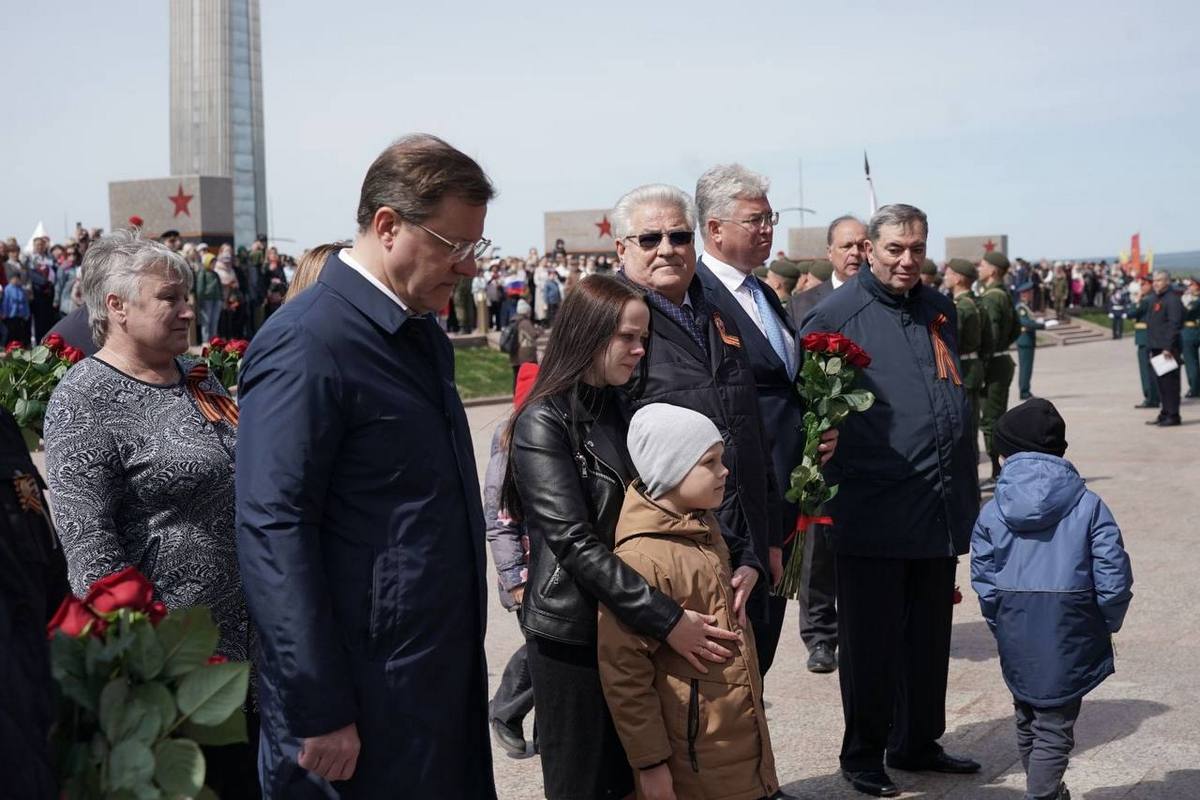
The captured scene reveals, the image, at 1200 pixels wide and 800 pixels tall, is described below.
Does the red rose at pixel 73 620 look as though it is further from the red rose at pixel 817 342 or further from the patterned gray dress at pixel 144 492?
the red rose at pixel 817 342

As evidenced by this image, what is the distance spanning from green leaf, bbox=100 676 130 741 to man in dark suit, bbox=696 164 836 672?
127 inches

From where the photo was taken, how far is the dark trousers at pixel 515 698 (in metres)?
5.72

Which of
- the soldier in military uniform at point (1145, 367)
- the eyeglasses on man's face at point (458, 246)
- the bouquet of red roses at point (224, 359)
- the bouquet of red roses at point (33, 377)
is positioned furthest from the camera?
the soldier in military uniform at point (1145, 367)

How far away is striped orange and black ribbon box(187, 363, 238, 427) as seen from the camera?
12.7 ft

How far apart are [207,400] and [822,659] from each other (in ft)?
12.8

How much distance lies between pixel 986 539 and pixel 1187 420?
14437mm

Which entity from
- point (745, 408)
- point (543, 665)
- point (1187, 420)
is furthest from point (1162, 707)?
point (1187, 420)

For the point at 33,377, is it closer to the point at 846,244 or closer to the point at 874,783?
the point at 874,783

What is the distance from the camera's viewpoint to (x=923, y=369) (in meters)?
5.43

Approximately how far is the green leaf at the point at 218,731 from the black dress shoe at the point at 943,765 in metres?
3.62

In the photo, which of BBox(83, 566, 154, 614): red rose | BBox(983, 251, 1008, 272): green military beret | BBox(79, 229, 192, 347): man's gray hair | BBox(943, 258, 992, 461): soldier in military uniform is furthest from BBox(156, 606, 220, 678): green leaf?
BBox(983, 251, 1008, 272): green military beret

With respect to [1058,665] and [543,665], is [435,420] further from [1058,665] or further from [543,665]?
[1058,665]

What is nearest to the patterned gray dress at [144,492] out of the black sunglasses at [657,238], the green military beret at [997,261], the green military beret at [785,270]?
the black sunglasses at [657,238]

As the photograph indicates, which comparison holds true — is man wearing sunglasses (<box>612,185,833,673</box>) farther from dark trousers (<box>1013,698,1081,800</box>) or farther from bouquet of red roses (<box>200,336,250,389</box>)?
bouquet of red roses (<box>200,336,250,389</box>)
